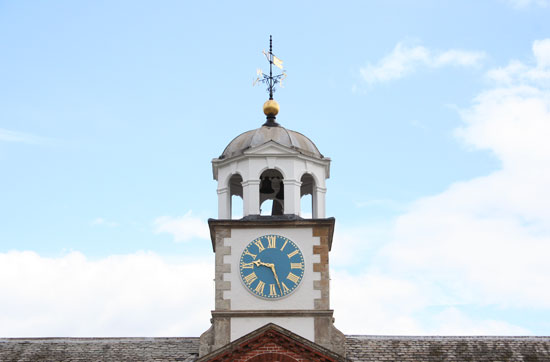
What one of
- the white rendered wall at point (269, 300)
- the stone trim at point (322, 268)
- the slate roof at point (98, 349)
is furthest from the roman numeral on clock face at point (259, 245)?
the slate roof at point (98, 349)

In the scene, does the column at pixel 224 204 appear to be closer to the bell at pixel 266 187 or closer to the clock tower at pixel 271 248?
the clock tower at pixel 271 248

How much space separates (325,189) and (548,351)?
8.24 metres

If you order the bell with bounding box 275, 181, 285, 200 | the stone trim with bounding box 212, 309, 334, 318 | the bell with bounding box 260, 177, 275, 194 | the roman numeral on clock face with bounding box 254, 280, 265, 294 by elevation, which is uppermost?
the bell with bounding box 260, 177, 275, 194

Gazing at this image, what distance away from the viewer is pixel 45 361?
3259 cm

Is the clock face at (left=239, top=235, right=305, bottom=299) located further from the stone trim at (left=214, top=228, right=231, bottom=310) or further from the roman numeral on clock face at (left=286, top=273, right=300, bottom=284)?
the stone trim at (left=214, top=228, right=231, bottom=310)

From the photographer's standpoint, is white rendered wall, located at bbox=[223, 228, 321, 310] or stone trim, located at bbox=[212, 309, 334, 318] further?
white rendered wall, located at bbox=[223, 228, 321, 310]

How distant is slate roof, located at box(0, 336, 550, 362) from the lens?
1270 inches

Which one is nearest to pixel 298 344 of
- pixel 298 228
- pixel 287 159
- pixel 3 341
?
pixel 298 228

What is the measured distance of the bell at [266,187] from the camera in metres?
35.8

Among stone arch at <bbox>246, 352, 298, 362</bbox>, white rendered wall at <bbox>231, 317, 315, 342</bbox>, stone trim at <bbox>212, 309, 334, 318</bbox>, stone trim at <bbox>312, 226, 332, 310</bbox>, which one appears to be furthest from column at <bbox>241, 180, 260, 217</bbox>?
stone arch at <bbox>246, 352, 298, 362</bbox>

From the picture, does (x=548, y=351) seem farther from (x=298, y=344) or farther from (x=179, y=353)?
(x=179, y=353)

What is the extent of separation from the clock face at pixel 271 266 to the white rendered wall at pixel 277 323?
71 centimetres

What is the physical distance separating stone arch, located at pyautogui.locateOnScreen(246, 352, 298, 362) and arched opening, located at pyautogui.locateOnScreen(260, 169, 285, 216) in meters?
6.03

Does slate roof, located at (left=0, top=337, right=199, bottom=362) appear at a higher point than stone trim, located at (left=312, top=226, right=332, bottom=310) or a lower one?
lower
